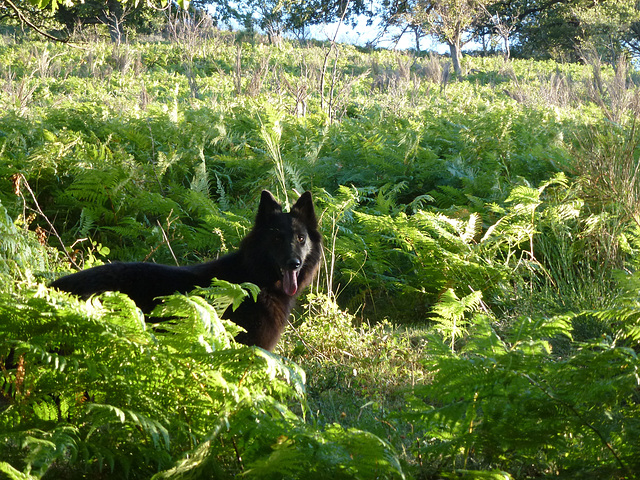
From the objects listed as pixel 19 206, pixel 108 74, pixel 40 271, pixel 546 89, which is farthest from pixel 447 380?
pixel 108 74

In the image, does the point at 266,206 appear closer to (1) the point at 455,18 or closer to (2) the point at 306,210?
(2) the point at 306,210

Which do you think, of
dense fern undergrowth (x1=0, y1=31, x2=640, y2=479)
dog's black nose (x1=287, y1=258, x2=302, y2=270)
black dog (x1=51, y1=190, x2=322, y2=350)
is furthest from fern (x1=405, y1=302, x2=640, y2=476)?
dog's black nose (x1=287, y1=258, x2=302, y2=270)

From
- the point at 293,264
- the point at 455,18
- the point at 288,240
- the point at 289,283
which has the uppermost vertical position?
the point at 455,18

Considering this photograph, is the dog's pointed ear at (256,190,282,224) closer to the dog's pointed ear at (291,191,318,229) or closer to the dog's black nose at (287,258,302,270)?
the dog's pointed ear at (291,191,318,229)

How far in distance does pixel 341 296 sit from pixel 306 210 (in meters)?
1.74

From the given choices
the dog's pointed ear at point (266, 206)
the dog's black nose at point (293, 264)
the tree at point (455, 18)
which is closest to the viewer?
the dog's black nose at point (293, 264)

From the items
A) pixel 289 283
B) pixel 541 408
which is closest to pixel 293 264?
pixel 289 283

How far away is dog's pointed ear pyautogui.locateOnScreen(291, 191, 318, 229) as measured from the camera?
5168 millimetres

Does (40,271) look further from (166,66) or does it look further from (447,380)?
(166,66)

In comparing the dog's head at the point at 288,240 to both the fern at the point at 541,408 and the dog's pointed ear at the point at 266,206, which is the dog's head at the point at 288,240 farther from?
the fern at the point at 541,408

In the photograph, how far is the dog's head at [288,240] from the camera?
16.0 ft

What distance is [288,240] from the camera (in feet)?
16.2

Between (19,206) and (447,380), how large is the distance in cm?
587

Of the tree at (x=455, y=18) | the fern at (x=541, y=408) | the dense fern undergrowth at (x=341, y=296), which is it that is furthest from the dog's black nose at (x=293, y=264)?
the tree at (x=455, y=18)
